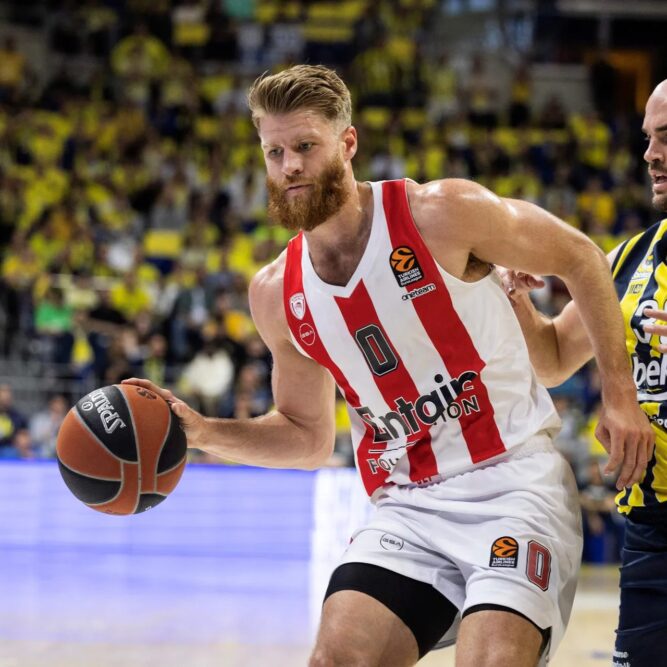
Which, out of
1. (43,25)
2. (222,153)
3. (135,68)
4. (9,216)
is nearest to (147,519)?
(9,216)

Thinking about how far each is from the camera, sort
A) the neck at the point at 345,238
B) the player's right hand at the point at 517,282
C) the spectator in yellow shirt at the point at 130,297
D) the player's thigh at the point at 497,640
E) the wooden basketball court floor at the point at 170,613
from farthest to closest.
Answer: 1. the spectator in yellow shirt at the point at 130,297
2. the wooden basketball court floor at the point at 170,613
3. the player's right hand at the point at 517,282
4. the neck at the point at 345,238
5. the player's thigh at the point at 497,640

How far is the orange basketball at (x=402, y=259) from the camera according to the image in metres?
3.64

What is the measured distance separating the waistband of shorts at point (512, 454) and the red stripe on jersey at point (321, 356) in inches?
7.3

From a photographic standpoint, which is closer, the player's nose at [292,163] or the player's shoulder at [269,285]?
the player's nose at [292,163]

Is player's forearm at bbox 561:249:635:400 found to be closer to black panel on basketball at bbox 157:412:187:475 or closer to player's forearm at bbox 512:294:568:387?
player's forearm at bbox 512:294:568:387

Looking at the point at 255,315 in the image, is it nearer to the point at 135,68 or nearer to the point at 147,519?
the point at 147,519

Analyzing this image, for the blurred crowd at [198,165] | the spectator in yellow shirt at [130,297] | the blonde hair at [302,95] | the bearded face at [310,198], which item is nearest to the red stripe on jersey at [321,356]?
the bearded face at [310,198]

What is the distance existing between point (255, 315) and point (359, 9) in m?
17.8

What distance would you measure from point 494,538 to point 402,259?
94 centimetres

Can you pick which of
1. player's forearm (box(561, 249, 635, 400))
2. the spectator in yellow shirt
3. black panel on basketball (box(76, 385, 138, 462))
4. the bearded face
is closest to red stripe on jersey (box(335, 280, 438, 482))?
the bearded face

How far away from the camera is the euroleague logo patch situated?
3631 mm

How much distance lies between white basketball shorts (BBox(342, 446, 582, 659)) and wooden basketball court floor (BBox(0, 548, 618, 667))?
3.33 metres

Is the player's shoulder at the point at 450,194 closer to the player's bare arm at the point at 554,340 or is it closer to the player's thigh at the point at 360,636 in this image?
the player's bare arm at the point at 554,340

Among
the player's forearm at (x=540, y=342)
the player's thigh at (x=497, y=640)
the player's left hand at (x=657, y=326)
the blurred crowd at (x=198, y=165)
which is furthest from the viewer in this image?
the blurred crowd at (x=198, y=165)
